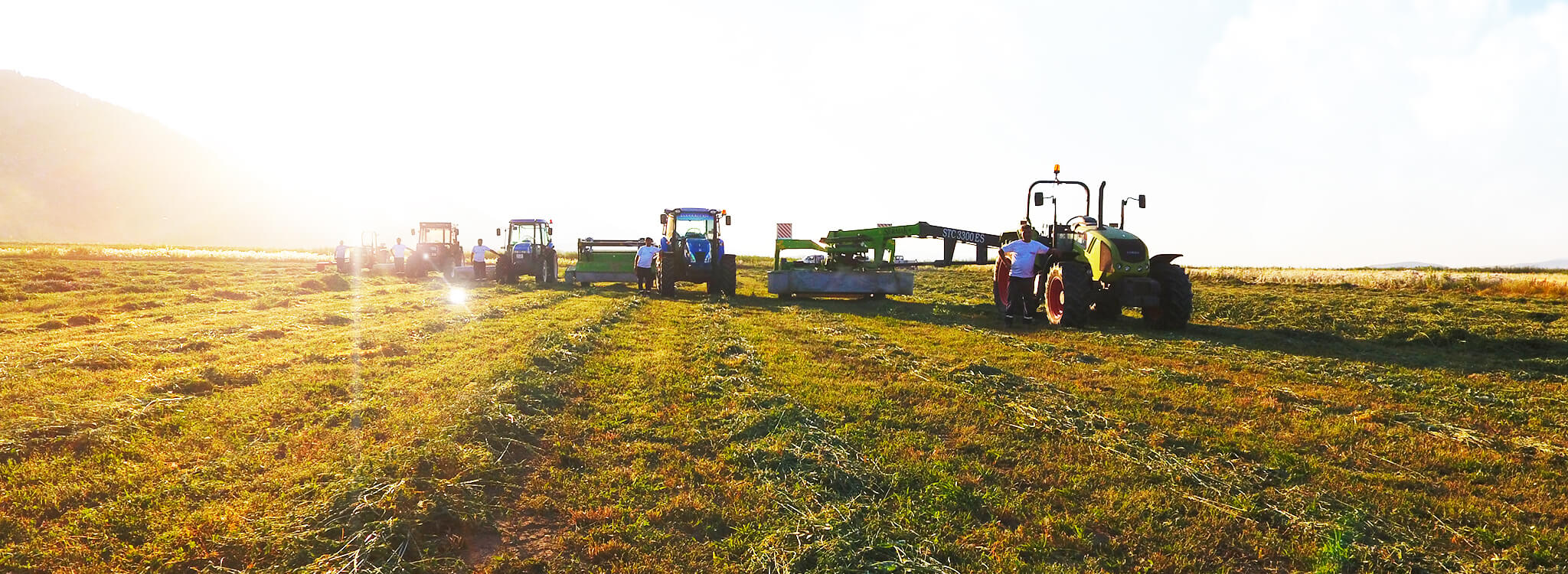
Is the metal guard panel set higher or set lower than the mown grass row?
higher

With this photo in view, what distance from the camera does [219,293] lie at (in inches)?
810

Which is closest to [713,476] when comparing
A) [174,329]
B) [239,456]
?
[239,456]

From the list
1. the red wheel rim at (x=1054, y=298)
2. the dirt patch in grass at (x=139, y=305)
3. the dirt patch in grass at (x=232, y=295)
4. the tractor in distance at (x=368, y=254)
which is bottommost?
the dirt patch in grass at (x=139, y=305)

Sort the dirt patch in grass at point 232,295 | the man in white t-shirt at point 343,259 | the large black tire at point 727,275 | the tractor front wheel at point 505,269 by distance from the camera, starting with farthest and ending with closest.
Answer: the man in white t-shirt at point 343,259 → the tractor front wheel at point 505,269 → the large black tire at point 727,275 → the dirt patch in grass at point 232,295

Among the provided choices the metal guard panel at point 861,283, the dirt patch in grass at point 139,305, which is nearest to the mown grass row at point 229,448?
the dirt patch in grass at point 139,305

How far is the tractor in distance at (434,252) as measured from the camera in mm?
30328

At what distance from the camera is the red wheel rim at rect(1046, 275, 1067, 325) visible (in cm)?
1473

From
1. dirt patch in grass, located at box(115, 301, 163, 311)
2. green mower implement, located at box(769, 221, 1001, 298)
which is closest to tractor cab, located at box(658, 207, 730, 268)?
green mower implement, located at box(769, 221, 1001, 298)

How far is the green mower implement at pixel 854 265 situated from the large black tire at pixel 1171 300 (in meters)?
6.66

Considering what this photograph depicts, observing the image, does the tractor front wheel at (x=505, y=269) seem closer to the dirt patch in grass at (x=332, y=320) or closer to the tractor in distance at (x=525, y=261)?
the tractor in distance at (x=525, y=261)

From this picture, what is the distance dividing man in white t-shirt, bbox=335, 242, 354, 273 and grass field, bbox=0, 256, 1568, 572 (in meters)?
22.0

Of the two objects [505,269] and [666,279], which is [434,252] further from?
[666,279]

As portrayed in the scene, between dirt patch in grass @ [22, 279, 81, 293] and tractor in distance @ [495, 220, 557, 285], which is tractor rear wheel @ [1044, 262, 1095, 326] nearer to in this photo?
tractor in distance @ [495, 220, 557, 285]

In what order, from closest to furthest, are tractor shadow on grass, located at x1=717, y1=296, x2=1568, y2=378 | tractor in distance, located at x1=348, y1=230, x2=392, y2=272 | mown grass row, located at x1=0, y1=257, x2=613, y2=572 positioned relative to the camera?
mown grass row, located at x1=0, y1=257, x2=613, y2=572, tractor shadow on grass, located at x1=717, y1=296, x2=1568, y2=378, tractor in distance, located at x1=348, y1=230, x2=392, y2=272
